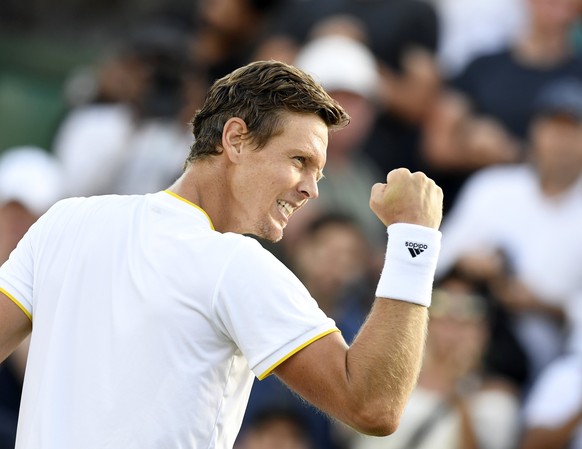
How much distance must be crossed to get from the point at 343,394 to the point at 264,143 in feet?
1.98

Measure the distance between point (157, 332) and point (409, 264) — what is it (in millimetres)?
551

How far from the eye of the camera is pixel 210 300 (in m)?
2.49

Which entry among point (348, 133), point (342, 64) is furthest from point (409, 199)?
point (342, 64)

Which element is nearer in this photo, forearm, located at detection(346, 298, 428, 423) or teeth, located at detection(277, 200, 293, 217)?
forearm, located at detection(346, 298, 428, 423)

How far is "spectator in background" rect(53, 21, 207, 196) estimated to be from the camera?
23.8ft

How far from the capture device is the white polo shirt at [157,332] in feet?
8.10

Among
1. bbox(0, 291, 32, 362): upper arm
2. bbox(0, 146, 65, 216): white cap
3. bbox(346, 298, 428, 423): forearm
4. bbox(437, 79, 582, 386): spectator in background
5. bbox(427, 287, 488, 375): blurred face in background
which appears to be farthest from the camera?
bbox(0, 146, 65, 216): white cap

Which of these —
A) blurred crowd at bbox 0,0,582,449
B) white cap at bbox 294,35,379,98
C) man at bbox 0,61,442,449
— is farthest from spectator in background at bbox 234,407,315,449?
man at bbox 0,61,442,449

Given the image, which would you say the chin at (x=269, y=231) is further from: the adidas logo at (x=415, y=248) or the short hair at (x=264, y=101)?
the adidas logo at (x=415, y=248)

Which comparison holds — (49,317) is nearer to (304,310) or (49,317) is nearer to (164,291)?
(164,291)

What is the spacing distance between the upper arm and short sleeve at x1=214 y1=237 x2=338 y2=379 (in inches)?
22.4

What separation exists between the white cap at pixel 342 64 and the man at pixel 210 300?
3832 millimetres

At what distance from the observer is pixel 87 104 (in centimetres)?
805

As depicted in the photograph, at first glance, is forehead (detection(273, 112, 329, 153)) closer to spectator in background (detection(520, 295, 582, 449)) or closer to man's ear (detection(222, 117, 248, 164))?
man's ear (detection(222, 117, 248, 164))
